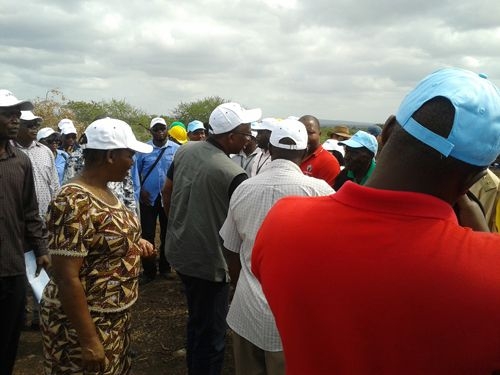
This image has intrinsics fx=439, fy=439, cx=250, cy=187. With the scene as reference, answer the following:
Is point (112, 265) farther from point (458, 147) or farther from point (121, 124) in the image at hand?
point (458, 147)

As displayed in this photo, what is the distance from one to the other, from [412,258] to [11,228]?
2780 millimetres

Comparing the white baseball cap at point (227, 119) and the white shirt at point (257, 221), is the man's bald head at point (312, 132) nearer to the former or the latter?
the white baseball cap at point (227, 119)

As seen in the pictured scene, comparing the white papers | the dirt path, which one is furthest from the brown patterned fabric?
the dirt path

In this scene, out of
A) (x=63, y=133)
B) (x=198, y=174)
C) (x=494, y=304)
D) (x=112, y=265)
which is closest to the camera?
(x=494, y=304)

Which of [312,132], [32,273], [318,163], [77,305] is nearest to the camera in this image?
[77,305]


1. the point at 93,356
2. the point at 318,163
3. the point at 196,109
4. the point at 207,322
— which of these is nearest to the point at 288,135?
the point at 207,322

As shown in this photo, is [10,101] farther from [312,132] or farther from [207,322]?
[312,132]

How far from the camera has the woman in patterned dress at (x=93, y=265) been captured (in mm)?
1986

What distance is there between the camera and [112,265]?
2.15 metres

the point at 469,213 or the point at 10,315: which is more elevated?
the point at 469,213

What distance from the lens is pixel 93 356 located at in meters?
2.05

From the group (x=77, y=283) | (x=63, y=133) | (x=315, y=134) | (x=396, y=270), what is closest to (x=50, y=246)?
(x=77, y=283)

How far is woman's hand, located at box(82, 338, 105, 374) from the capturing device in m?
2.05

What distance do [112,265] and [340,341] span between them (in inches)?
59.7
